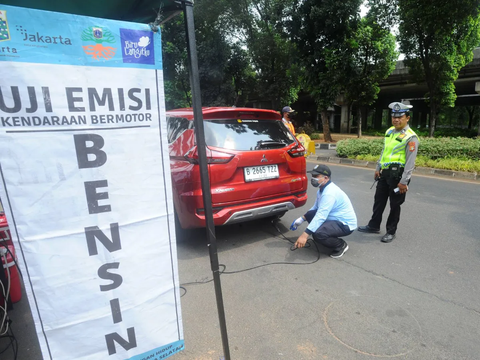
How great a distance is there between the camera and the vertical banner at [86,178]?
1228mm

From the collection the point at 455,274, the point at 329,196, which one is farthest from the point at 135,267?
the point at 455,274

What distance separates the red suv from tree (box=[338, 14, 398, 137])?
11828 mm

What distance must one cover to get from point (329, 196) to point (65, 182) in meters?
2.69

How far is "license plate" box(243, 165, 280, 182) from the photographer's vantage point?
3465 mm

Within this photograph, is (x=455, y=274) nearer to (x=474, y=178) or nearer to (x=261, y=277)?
(x=261, y=277)

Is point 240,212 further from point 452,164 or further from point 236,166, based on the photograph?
point 452,164

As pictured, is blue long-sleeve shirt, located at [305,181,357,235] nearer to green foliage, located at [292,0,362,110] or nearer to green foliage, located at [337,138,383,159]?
green foliage, located at [337,138,383,159]

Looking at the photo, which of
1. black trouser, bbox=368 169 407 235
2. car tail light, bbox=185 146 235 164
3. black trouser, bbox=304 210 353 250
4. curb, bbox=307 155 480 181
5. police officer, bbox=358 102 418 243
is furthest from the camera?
curb, bbox=307 155 480 181

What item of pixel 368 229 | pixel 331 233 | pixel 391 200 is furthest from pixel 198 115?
pixel 368 229

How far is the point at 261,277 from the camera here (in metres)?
3.06

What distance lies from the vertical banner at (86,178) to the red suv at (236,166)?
167 centimetres

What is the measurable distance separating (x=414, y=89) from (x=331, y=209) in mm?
26072

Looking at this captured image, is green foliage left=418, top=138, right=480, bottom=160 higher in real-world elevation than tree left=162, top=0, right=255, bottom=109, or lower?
lower

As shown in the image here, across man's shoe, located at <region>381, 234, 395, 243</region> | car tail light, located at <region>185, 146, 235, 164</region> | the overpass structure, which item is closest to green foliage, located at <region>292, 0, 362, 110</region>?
the overpass structure
